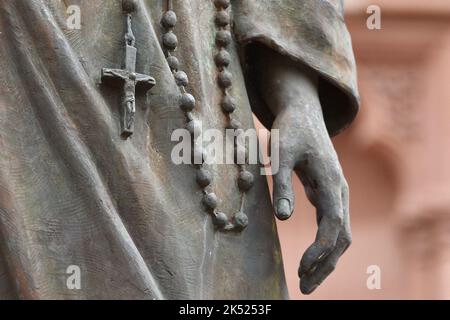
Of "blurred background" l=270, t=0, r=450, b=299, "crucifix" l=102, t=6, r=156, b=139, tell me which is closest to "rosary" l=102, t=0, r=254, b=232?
"crucifix" l=102, t=6, r=156, b=139

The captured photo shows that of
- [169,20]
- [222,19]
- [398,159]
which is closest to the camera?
[169,20]

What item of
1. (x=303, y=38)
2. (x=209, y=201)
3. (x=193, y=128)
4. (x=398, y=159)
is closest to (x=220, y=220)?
(x=209, y=201)

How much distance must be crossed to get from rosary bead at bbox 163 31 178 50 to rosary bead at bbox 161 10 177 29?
1cm

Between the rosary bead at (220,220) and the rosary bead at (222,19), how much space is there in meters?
0.33

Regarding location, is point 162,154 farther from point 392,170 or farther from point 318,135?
point 392,170

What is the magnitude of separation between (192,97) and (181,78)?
34mm

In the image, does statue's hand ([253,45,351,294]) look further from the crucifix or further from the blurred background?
the blurred background

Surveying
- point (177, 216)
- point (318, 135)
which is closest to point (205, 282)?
point (177, 216)

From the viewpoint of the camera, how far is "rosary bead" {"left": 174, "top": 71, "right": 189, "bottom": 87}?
Answer: 3002mm

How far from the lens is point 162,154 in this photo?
2.94m

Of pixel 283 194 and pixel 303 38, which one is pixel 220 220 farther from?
pixel 303 38

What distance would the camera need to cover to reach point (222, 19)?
10.3 feet

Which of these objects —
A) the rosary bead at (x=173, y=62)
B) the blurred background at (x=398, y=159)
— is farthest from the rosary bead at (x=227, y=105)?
the blurred background at (x=398, y=159)

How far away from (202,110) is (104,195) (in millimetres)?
263
